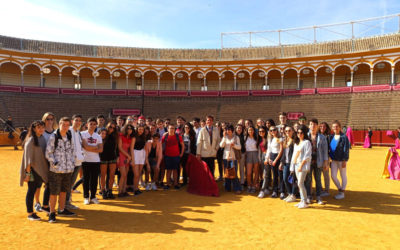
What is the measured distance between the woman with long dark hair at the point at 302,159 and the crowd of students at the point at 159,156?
20mm

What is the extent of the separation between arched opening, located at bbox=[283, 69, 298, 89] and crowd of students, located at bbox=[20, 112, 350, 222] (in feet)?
83.5

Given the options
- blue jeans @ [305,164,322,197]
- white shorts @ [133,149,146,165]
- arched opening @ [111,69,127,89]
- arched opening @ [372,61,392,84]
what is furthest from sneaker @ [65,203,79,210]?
arched opening @ [372,61,392,84]

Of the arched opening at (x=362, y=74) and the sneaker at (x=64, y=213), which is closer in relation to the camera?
the sneaker at (x=64, y=213)

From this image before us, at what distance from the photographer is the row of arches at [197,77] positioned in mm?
27636

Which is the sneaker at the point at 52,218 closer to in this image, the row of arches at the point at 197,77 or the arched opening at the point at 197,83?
the row of arches at the point at 197,77

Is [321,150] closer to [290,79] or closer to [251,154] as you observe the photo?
[251,154]

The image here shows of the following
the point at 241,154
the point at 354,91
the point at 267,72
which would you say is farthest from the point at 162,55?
the point at 241,154

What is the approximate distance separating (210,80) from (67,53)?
55.6 ft

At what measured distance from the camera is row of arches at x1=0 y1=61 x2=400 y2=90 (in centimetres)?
Result: 2764

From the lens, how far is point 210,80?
33125 millimetres

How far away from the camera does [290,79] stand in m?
31.3

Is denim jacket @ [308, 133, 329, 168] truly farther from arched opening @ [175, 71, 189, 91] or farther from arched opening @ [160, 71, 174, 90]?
arched opening @ [160, 71, 174, 90]

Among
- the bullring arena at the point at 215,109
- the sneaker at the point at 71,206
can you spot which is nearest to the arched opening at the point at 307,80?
the bullring arena at the point at 215,109

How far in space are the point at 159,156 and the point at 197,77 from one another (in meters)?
26.8
